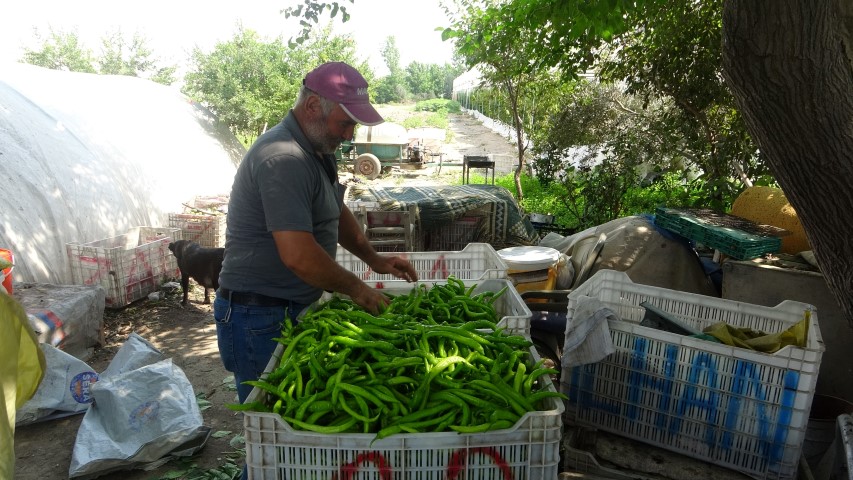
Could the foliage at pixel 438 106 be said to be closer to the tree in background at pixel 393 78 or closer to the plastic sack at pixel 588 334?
the tree in background at pixel 393 78

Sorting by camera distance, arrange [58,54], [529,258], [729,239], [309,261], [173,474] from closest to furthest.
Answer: [309,261]
[173,474]
[729,239]
[529,258]
[58,54]

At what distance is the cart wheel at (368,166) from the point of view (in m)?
19.1

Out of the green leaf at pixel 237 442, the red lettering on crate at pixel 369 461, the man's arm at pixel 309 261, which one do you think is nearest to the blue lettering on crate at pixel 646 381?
the man's arm at pixel 309 261

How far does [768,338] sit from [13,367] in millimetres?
3387

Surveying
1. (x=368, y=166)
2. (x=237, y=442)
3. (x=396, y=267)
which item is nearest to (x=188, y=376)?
(x=237, y=442)

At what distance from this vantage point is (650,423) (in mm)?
3080

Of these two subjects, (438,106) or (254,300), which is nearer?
(254,300)

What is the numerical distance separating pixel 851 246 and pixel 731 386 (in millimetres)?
873

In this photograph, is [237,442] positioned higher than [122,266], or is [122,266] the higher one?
[122,266]

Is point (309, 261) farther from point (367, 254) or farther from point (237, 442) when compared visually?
point (237, 442)

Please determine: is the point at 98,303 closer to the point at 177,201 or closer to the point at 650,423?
the point at 177,201

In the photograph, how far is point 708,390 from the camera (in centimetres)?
285

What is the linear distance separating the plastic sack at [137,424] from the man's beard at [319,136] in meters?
2.52

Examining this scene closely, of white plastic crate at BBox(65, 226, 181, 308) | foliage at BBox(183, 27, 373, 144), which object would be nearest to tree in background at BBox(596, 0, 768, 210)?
white plastic crate at BBox(65, 226, 181, 308)
